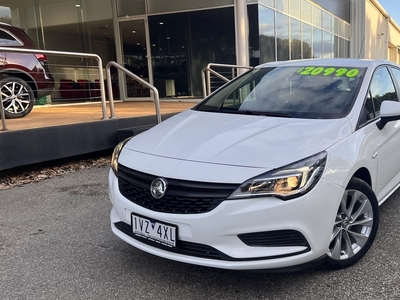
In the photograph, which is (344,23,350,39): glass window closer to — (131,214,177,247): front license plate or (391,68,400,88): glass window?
(391,68,400,88): glass window

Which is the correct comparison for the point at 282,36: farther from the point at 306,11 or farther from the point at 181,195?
the point at 181,195

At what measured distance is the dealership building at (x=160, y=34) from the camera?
37.7 feet

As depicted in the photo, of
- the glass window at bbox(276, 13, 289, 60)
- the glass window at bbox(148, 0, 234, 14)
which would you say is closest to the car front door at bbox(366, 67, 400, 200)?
the glass window at bbox(148, 0, 234, 14)

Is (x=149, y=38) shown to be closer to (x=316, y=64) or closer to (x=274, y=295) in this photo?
(x=316, y=64)

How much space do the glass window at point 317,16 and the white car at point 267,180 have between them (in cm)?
1528

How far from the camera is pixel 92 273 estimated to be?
2.86 m

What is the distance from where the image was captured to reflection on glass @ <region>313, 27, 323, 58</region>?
17.6 meters

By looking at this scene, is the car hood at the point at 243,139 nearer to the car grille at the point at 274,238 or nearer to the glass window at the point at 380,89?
the car grille at the point at 274,238

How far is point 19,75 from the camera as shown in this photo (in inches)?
274

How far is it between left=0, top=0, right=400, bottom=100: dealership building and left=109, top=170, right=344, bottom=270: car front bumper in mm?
9440

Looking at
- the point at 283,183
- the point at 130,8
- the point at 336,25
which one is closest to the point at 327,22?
the point at 336,25

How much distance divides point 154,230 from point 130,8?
1158 centimetres

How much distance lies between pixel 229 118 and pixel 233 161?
3.05ft

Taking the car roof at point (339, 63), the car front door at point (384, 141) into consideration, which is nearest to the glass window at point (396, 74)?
the car roof at point (339, 63)
